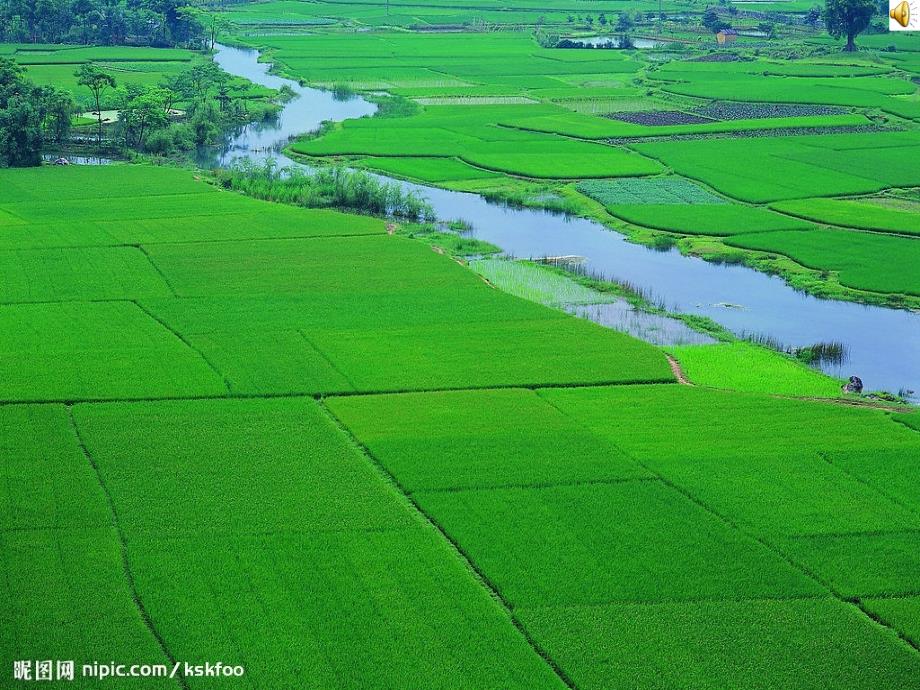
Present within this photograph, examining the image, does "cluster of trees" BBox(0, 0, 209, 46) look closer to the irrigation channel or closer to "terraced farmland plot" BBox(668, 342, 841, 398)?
the irrigation channel

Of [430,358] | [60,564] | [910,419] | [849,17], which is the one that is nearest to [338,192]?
[430,358]

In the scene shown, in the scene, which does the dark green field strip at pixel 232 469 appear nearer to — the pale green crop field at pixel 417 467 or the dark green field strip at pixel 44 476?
the pale green crop field at pixel 417 467

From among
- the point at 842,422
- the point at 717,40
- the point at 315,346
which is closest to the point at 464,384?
the point at 315,346

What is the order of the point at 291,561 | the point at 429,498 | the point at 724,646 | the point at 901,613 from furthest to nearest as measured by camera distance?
the point at 429,498 → the point at 291,561 → the point at 901,613 → the point at 724,646

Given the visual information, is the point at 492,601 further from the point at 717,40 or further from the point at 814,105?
the point at 717,40

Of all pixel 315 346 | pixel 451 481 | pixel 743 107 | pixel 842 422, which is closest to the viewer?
pixel 451 481

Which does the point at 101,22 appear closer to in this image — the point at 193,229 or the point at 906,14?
the point at 906,14

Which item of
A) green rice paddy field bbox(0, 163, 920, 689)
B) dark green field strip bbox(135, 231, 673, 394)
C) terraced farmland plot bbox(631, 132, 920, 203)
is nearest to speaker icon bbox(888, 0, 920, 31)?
terraced farmland plot bbox(631, 132, 920, 203)

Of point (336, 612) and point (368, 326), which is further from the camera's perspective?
point (368, 326)
